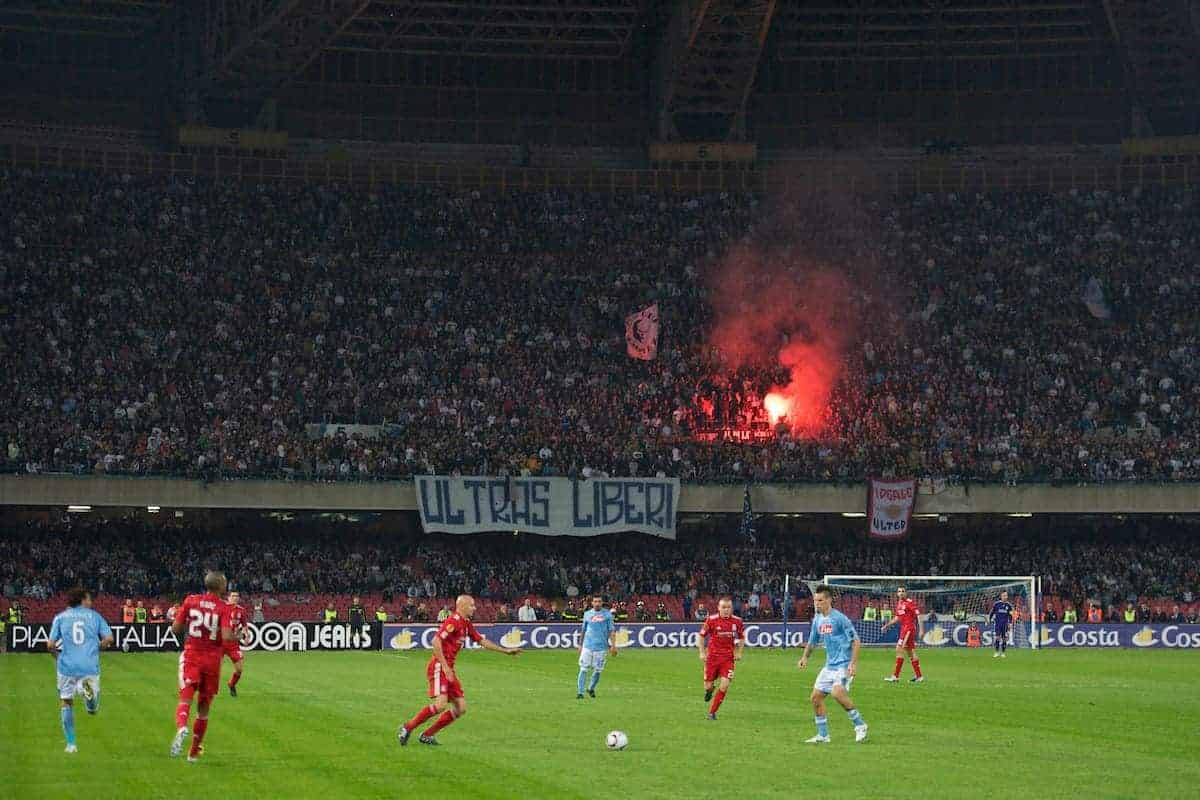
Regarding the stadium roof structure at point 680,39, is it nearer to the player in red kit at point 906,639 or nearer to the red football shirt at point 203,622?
the player in red kit at point 906,639

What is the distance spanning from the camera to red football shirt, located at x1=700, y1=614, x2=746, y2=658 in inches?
1053

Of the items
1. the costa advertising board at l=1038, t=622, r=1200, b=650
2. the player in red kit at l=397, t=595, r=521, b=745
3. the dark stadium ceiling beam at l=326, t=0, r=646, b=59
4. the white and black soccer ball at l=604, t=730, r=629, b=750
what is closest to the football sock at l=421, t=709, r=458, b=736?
the player in red kit at l=397, t=595, r=521, b=745

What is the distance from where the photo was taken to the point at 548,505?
63.1m

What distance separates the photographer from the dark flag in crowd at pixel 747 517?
63125mm

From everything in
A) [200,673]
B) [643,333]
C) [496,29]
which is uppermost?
[496,29]

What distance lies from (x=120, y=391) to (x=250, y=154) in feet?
55.5

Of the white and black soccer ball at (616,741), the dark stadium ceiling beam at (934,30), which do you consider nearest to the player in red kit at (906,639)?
the white and black soccer ball at (616,741)

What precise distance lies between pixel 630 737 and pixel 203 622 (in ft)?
22.7

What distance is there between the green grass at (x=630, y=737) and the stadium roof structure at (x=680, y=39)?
37.3m

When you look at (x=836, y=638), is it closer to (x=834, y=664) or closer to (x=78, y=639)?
(x=834, y=664)

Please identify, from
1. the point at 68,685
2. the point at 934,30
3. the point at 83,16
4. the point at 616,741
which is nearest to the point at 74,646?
the point at 68,685

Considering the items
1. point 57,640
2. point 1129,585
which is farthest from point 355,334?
point 57,640

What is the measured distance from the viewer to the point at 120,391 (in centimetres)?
6309

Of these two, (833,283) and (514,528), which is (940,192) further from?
(514,528)
